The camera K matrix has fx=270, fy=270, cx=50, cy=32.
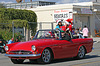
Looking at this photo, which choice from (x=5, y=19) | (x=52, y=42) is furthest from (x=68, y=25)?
(x=5, y=19)

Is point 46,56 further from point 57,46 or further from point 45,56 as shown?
point 57,46

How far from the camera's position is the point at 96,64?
11320mm

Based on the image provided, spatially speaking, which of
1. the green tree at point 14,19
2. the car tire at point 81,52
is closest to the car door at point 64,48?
the car tire at point 81,52

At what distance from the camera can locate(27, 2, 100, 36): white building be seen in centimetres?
3703

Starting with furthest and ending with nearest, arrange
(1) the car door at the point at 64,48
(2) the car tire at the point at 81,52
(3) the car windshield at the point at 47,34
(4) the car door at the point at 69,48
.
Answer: (2) the car tire at the point at 81,52 → (3) the car windshield at the point at 47,34 → (4) the car door at the point at 69,48 → (1) the car door at the point at 64,48

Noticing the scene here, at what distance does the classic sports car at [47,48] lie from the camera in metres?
10.9

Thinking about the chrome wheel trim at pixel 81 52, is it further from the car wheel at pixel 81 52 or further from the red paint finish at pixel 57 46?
the red paint finish at pixel 57 46

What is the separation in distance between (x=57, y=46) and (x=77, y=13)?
2591 centimetres

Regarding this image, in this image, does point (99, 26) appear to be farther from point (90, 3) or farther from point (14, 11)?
point (14, 11)

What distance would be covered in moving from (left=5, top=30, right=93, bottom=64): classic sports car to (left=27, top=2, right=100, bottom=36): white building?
881 inches

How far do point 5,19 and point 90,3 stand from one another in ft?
45.3

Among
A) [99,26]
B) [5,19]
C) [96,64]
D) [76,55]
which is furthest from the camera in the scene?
[99,26]

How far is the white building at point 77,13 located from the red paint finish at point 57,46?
22.4 meters

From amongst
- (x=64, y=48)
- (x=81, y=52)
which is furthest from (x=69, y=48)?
(x=81, y=52)
